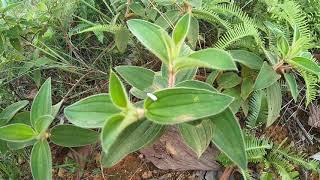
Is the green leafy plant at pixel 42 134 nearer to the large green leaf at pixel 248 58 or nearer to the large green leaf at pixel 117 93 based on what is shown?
the large green leaf at pixel 117 93

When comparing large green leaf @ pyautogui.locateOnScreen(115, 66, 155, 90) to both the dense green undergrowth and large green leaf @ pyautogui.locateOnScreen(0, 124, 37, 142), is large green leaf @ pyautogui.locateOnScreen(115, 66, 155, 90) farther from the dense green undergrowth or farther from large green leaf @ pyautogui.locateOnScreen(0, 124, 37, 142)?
large green leaf @ pyautogui.locateOnScreen(0, 124, 37, 142)

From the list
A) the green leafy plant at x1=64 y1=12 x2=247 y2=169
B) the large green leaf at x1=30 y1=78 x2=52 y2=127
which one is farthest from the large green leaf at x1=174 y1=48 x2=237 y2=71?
the large green leaf at x1=30 y1=78 x2=52 y2=127

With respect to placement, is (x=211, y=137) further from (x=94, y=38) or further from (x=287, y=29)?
(x=94, y=38)

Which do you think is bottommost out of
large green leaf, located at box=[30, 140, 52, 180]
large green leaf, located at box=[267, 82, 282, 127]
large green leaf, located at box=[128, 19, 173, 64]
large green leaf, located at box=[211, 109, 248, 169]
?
large green leaf, located at box=[30, 140, 52, 180]

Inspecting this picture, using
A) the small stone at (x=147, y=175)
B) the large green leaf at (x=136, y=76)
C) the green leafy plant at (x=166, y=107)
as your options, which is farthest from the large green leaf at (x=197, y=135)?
the small stone at (x=147, y=175)

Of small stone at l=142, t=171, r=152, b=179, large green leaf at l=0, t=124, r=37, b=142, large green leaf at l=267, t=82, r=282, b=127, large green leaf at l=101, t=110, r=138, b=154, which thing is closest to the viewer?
large green leaf at l=101, t=110, r=138, b=154

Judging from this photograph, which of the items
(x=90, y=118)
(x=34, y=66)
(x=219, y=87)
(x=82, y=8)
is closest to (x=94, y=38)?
(x=82, y=8)

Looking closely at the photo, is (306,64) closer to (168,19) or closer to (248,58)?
(248,58)
